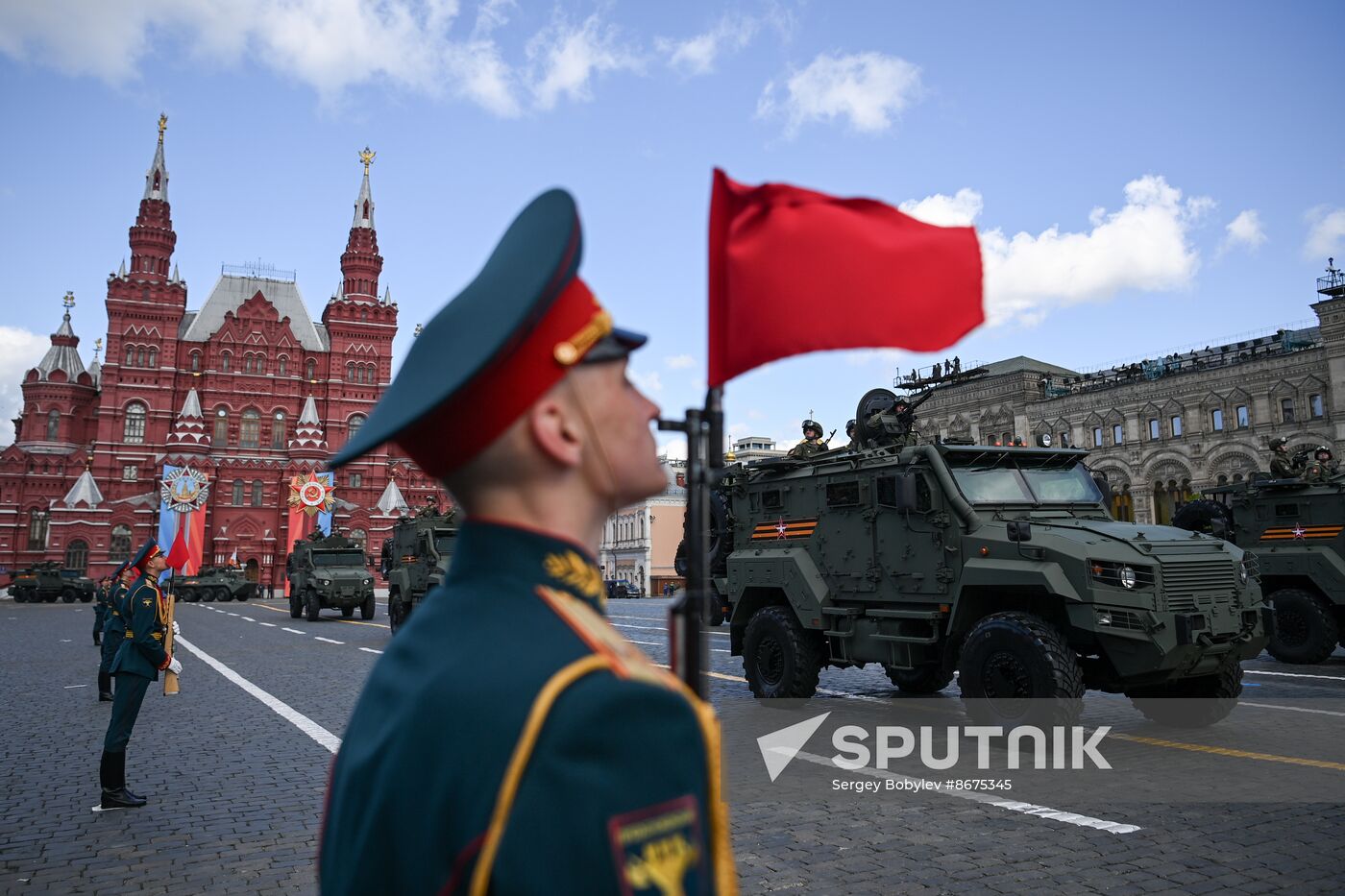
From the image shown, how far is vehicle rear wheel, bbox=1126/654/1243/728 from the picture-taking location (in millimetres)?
7996

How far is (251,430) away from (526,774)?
70897 mm

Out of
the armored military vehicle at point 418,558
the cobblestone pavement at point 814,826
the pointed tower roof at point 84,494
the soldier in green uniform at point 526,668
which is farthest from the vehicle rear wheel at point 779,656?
the pointed tower roof at point 84,494

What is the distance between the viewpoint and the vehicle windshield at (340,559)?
1166 inches

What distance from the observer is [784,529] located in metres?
10.2

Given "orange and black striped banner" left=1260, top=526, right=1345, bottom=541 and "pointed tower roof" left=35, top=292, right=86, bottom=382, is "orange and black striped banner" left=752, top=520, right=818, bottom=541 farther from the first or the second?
"pointed tower roof" left=35, top=292, right=86, bottom=382

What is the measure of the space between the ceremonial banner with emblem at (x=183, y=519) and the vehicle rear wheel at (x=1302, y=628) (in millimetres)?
16281

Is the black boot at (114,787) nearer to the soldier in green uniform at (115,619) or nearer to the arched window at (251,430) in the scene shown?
the soldier in green uniform at (115,619)

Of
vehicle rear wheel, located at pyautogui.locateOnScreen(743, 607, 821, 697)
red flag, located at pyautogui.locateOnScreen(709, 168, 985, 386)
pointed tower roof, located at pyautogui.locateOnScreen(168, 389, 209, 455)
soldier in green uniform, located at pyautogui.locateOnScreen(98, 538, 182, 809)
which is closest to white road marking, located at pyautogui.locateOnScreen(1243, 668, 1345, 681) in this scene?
vehicle rear wheel, located at pyautogui.locateOnScreen(743, 607, 821, 697)

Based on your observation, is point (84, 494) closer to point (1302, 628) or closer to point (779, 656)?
point (779, 656)

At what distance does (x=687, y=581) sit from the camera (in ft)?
5.43

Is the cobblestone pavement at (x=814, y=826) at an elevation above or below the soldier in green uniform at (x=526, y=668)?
below

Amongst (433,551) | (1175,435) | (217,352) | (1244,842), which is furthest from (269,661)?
(217,352)

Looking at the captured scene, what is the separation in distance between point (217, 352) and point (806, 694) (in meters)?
66.5

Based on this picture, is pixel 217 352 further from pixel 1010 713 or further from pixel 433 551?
pixel 1010 713
